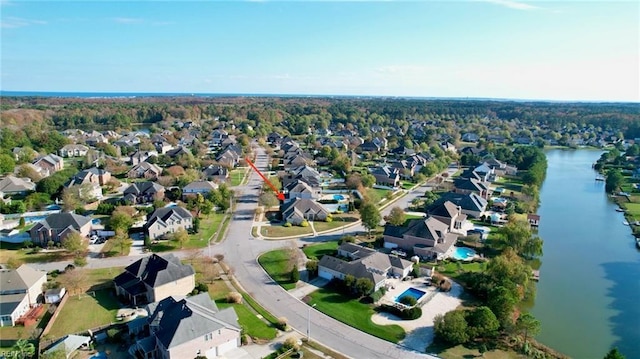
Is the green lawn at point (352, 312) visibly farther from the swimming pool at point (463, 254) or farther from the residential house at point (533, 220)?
the residential house at point (533, 220)

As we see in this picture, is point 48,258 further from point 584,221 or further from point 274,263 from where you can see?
point 584,221

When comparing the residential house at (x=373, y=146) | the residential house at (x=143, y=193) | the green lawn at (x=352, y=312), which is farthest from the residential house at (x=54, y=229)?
the residential house at (x=373, y=146)

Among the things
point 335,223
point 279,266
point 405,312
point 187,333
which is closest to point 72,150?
point 335,223

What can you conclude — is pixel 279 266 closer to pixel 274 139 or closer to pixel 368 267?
pixel 368 267

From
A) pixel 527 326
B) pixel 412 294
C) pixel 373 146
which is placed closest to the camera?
pixel 527 326

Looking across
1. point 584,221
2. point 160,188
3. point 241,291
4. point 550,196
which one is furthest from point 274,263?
point 550,196

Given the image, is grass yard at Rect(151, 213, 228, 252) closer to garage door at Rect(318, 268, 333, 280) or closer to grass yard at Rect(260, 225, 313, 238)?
grass yard at Rect(260, 225, 313, 238)
